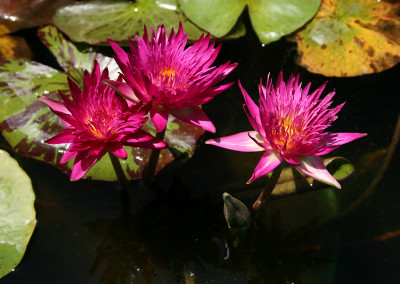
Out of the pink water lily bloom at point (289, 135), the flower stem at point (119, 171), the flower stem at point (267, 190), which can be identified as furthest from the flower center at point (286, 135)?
the flower stem at point (119, 171)

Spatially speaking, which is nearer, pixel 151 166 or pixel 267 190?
pixel 267 190

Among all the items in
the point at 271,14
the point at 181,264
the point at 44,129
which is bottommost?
the point at 181,264

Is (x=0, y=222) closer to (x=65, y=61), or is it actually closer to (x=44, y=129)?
(x=44, y=129)

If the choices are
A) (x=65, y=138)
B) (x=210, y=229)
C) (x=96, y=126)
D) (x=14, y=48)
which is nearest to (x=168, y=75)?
(x=96, y=126)

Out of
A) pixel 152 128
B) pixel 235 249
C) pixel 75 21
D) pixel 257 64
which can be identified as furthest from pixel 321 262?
pixel 75 21

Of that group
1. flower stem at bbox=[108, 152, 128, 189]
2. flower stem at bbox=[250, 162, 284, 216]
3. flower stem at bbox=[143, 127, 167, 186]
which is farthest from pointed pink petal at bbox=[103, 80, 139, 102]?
flower stem at bbox=[250, 162, 284, 216]

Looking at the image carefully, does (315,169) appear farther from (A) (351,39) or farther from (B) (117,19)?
(B) (117,19)
